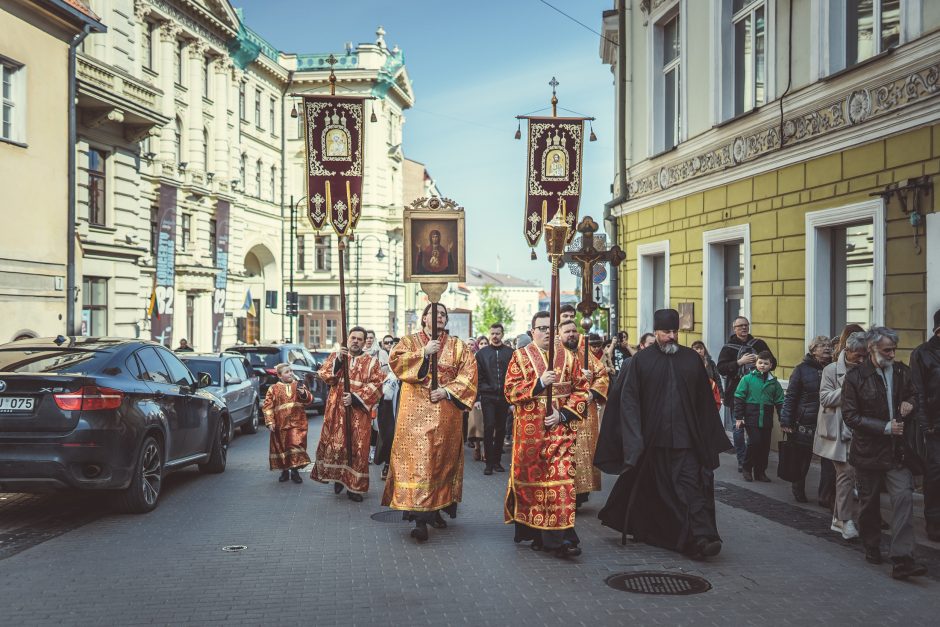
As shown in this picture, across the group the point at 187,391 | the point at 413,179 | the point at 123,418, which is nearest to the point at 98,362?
the point at 123,418

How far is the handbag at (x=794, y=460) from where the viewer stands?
32.6ft

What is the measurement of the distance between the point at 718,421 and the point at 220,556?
4.10m

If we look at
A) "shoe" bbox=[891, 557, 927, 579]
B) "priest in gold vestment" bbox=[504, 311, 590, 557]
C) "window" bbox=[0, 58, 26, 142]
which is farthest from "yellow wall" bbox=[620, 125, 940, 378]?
"window" bbox=[0, 58, 26, 142]

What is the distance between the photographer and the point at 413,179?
77.8 meters

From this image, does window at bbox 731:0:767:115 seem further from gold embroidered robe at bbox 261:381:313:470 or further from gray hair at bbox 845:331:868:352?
gold embroidered robe at bbox 261:381:313:470

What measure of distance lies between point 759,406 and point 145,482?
22.4ft

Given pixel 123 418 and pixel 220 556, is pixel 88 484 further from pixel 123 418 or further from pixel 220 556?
pixel 220 556

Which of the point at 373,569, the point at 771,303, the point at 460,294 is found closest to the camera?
the point at 373,569

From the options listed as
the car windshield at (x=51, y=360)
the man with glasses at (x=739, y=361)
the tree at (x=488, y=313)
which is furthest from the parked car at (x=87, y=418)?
the tree at (x=488, y=313)

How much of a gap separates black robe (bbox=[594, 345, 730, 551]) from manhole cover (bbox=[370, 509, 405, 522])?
7.09 ft

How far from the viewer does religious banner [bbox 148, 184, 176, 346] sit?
3397 cm

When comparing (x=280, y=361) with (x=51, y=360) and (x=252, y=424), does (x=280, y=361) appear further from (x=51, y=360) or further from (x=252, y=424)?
(x=51, y=360)

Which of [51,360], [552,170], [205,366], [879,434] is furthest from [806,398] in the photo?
[205,366]

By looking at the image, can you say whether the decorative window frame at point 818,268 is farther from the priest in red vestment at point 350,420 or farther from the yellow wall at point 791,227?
the priest in red vestment at point 350,420
